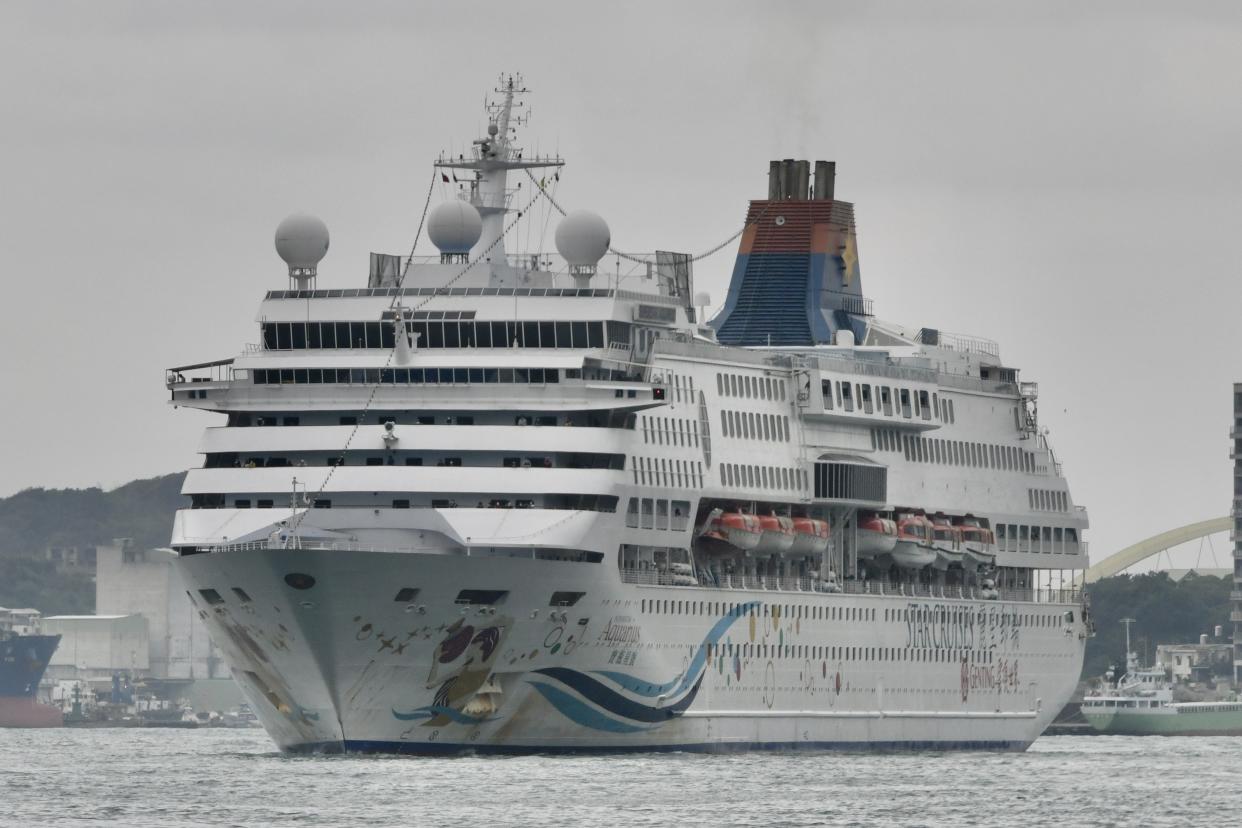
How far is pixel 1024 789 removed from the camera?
85188mm

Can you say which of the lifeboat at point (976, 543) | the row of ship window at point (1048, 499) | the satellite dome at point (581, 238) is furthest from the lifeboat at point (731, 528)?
the row of ship window at point (1048, 499)

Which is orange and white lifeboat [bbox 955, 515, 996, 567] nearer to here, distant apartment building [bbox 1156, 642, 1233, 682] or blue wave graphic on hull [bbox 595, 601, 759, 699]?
blue wave graphic on hull [bbox 595, 601, 759, 699]

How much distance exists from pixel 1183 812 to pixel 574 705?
15.3 m

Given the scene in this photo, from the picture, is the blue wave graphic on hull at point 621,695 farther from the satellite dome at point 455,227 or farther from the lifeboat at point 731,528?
the satellite dome at point 455,227

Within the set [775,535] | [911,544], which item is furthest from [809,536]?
[911,544]

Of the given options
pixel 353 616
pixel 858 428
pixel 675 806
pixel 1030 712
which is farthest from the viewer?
pixel 1030 712

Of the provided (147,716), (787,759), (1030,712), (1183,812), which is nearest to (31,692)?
(147,716)

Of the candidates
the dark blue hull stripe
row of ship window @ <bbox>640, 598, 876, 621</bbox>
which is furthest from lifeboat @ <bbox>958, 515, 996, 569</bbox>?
row of ship window @ <bbox>640, 598, 876, 621</bbox>

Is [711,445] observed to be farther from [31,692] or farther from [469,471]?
[31,692]

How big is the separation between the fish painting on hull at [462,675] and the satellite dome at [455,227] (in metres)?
12.4

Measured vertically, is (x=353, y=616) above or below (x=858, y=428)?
below

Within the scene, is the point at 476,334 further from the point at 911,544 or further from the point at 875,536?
the point at 911,544

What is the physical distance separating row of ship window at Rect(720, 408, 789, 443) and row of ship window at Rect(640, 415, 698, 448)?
184 centimetres

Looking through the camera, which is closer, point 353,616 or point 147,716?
point 353,616
